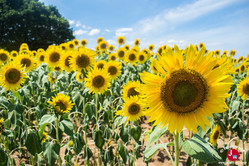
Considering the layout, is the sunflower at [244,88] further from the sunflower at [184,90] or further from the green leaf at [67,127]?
the green leaf at [67,127]

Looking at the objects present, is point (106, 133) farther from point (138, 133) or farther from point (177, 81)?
point (177, 81)

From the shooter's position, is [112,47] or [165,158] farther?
[112,47]

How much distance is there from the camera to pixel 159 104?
1.26 m

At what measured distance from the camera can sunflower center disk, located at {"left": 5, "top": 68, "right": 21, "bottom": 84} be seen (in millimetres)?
2801

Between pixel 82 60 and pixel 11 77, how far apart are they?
3.75 ft

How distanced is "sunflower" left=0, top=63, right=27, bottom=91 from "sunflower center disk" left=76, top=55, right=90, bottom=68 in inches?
36.1

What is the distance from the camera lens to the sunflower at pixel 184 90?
1.18 meters

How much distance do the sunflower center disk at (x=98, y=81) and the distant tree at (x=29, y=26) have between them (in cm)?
3535

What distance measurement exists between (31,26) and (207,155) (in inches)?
1526

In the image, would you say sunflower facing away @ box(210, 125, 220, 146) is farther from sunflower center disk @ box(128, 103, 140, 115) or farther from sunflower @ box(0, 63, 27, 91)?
sunflower @ box(0, 63, 27, 91)

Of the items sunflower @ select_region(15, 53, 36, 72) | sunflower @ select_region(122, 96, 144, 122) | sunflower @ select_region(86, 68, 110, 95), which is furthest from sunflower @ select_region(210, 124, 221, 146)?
sunflower @ select_region(15, 53, 36, 72)

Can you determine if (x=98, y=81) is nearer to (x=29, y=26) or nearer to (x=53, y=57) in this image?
(x=53, y=57)

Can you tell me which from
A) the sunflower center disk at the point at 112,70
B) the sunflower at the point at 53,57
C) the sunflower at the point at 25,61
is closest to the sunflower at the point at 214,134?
the sunflower center disk at the point at 112,70

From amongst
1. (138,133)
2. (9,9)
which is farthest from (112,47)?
(9,9)
